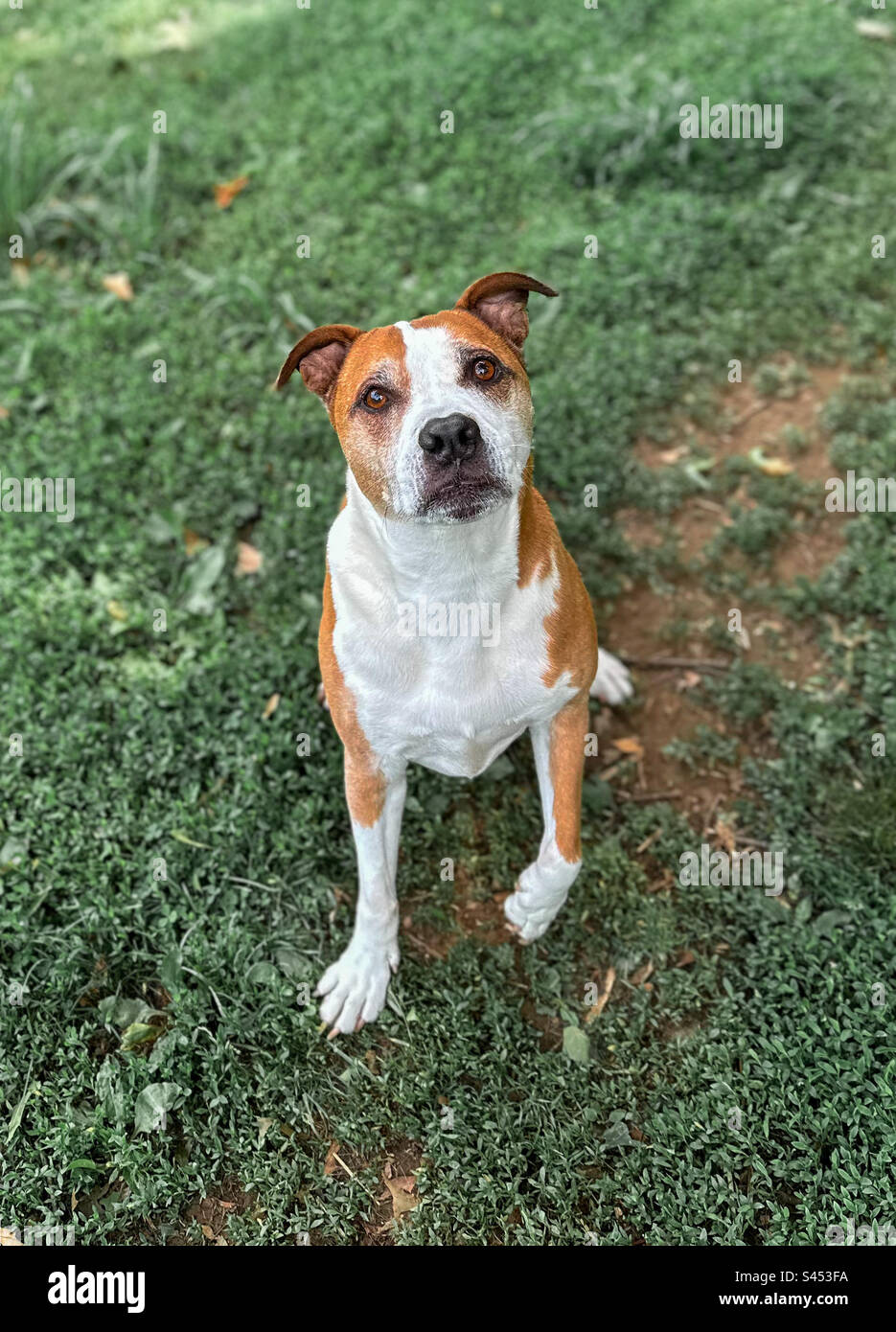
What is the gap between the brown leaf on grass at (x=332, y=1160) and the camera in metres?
3.49

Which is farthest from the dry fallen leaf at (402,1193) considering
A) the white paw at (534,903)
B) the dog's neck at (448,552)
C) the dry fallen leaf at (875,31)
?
the dry fallen leaf at (875,31)

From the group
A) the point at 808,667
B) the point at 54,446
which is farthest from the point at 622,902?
the point at 54,446


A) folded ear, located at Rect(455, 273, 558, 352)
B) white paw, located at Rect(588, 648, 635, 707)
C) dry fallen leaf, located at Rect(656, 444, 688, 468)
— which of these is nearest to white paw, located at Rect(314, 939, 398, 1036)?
white paw, located at Rect(588, 648, 635, 707)

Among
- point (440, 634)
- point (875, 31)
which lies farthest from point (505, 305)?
point (875, 31)

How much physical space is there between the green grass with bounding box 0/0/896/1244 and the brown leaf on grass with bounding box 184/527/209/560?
0.27ft

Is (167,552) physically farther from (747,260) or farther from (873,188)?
(873,188)

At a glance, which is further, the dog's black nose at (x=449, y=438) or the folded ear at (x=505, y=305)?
the folded ear at (x=505, y=305)

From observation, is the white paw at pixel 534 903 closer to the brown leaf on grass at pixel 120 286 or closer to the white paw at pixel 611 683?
the white paw at pixel 611 683

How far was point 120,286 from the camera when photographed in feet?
21.9

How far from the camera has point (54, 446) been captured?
5785 millimetres

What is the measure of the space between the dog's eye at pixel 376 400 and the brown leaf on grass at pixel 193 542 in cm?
244

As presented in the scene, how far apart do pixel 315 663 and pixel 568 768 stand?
158cm

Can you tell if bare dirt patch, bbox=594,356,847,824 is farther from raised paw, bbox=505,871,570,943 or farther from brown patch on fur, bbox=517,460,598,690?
brown patch on fur, bbox=517,460,598,690

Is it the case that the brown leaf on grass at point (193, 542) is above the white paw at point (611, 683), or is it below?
above
